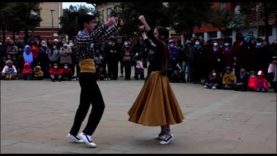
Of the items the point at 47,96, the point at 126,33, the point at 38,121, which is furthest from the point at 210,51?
the point at 126,33

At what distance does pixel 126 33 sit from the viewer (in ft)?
122

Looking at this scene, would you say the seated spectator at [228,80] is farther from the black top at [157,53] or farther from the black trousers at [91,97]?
the black trousers at [91,97]

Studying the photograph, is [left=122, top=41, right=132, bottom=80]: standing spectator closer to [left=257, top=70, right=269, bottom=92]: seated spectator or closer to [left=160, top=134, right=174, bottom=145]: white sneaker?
[left=257, top=70, right=269, bottom=92]: seated spectator

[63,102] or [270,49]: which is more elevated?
[270,49]

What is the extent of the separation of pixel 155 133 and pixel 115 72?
13.7 m

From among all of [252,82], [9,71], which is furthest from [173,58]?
[9,71]

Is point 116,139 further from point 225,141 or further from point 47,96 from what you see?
point 47,96

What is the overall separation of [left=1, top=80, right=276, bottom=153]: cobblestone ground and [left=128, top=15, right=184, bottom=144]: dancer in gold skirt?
0.37 m

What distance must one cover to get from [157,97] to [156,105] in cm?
13

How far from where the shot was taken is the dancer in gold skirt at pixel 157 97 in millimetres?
7410

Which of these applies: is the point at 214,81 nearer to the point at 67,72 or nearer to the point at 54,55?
the point at 67,72

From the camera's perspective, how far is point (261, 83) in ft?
54.7

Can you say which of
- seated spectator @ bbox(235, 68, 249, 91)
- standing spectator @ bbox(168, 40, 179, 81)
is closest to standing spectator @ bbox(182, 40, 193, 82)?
standing spectator @ bbox(168, 40, 179, 81)

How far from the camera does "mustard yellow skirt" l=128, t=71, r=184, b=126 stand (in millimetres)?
7402
